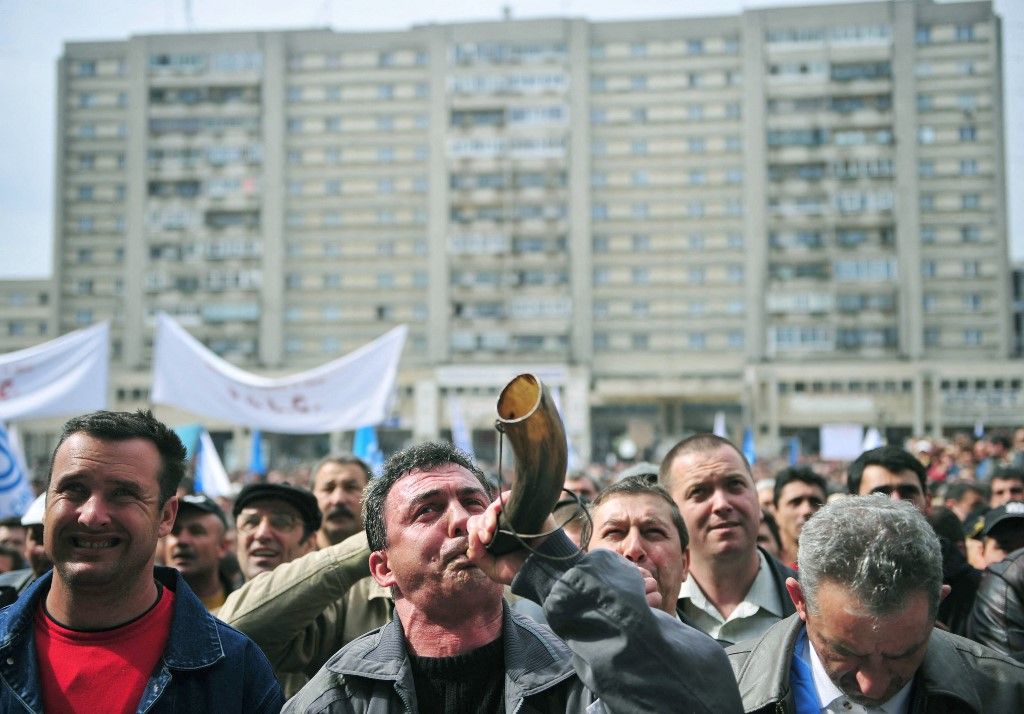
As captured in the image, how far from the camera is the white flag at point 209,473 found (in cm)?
1413

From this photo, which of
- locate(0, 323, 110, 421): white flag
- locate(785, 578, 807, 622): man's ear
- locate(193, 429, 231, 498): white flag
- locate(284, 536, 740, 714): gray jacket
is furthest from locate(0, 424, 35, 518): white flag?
locate(284, 536, 740, 714): gray jacket

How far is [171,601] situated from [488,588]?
1029mm

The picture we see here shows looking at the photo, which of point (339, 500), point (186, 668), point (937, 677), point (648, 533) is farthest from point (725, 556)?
point (339, 500)

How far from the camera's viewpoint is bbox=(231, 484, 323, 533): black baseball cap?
5.55 metres

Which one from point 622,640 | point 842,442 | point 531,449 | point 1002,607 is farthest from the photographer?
point 842,442

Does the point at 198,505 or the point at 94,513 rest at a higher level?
the point at 94,513

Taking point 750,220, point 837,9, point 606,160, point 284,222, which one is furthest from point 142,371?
point 837,9

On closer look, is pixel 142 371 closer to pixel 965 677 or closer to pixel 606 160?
pixel 606 160

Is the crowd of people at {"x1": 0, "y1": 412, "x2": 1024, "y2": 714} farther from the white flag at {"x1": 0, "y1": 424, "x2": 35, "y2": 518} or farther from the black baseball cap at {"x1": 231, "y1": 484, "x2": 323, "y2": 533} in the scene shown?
the white flag at {"x1": 0, "y1": 424, "x2": 35, "y2": 518}

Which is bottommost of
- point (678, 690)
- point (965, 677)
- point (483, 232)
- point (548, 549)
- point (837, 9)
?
point (965, 677)

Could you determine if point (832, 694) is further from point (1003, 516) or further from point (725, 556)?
point (1003, 516)

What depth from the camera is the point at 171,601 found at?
10.6 feet

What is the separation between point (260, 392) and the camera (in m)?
12.0

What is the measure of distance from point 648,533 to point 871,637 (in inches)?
50.3
